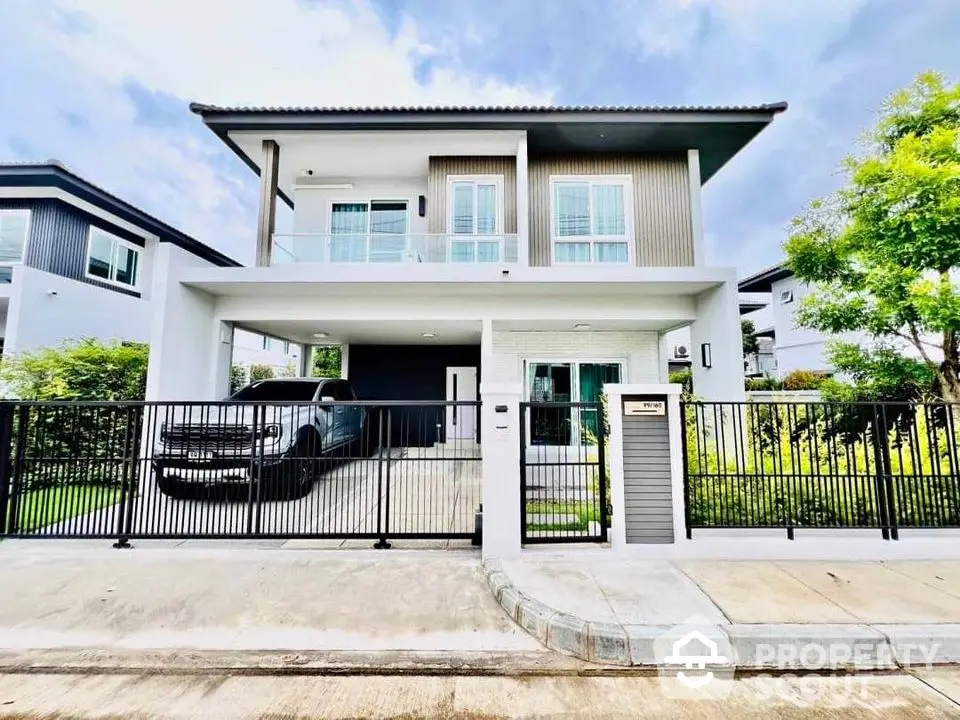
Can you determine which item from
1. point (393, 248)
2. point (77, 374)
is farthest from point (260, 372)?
point (393, 248)

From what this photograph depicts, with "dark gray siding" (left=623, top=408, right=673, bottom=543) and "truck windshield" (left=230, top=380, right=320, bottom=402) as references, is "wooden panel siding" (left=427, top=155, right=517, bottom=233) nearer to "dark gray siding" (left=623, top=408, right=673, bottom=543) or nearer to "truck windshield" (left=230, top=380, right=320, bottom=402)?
"truck windshield" (left=230, top=380, right=320, bottom=402)

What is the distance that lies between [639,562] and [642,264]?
25.7 ft

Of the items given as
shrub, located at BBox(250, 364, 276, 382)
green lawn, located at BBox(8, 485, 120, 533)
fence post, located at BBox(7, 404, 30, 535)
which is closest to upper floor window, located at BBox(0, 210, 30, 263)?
shrub, located at BBox(250, 364, 276, 382)

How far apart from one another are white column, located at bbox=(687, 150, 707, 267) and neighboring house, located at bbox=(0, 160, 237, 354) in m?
11.5

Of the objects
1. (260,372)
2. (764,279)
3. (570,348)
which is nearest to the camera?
(570,348)

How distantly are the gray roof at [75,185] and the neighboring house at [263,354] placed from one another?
22.9 feet

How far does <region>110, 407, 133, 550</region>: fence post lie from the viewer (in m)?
4.72

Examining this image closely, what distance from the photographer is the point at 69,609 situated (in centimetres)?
352

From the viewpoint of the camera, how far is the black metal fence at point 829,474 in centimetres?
461

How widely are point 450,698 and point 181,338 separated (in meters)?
8.40

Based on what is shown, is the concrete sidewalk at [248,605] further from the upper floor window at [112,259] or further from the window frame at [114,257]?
the upper floor window at [112,259]

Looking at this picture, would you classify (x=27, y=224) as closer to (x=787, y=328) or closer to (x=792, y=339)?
(x=787, y=328)

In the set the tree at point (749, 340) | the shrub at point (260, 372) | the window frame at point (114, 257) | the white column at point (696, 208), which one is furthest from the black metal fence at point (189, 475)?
the tree at point (749, 340)

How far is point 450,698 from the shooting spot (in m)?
2.52
